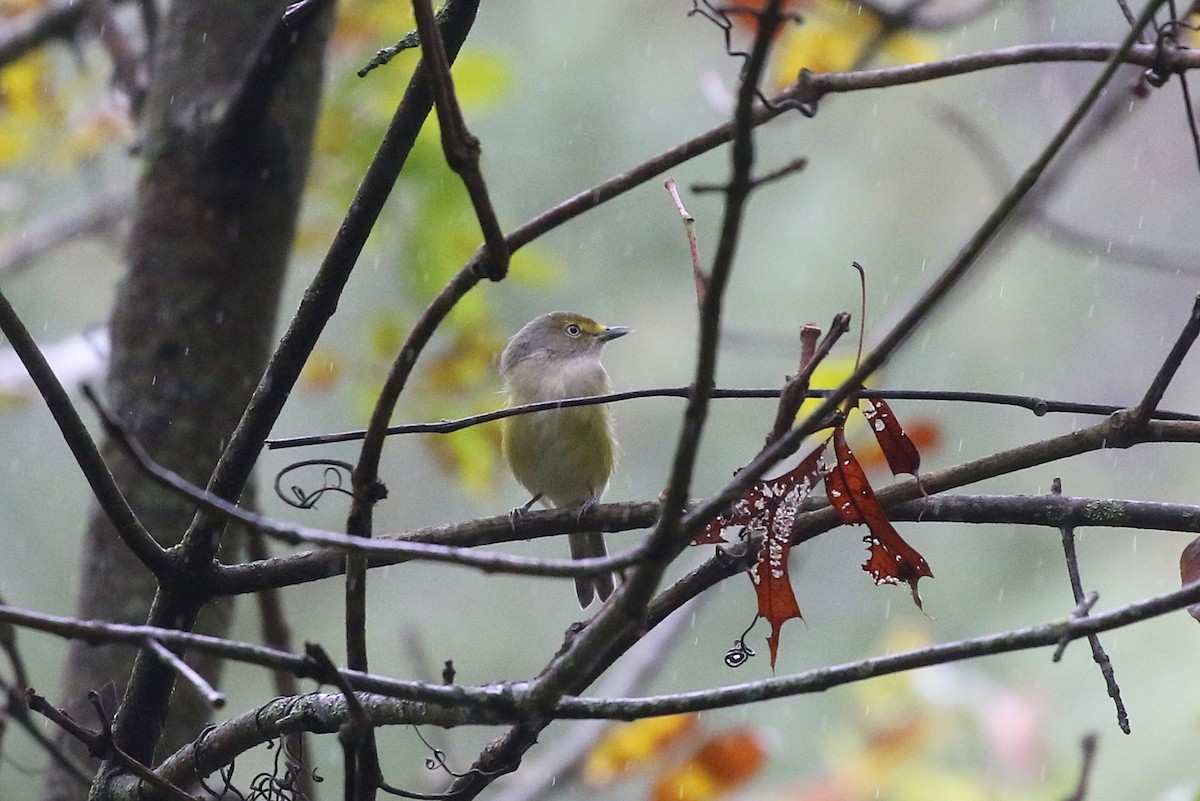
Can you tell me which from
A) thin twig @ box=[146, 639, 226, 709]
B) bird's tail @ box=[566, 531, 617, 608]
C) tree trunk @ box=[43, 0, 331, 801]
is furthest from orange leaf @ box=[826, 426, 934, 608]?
bird's tail @ box=[566, 531, 617, 608]

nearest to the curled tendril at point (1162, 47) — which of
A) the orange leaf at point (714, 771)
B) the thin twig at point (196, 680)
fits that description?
the thin twig at point (196, 680)

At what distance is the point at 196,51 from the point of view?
2953 millimetres

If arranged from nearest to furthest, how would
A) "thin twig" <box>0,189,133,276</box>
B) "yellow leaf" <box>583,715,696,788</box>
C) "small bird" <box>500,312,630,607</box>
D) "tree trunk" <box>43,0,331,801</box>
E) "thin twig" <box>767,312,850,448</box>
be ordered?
"thin twig" <box>767,312,850,448</box> → "tree trunk" <box>43,0,331,801</box> → "yellow leaf" <box>583,715,696,788</box> → "small bird" <box>500,312,630,607</box> → "thin twig" <box>0,189,133,276</box>

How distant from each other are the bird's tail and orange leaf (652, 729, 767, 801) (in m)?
0.60

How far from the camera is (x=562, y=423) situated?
3.96 metres

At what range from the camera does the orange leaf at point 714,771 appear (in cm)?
392

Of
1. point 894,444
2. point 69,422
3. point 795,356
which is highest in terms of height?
point 795,356

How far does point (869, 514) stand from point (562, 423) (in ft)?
8.13

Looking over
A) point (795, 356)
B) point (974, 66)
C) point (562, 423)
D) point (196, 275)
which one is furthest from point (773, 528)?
point (795, 356)

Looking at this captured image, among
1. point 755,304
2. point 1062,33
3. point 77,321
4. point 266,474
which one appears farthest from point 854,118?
point 77,321

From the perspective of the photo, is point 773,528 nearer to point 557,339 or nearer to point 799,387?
point 799,387

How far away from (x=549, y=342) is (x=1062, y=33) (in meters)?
6.72

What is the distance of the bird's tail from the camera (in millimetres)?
4141

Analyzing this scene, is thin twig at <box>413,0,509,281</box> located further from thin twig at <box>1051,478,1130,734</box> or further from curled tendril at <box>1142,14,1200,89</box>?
curled tendril at <box>1142,14,1200,89</box>
